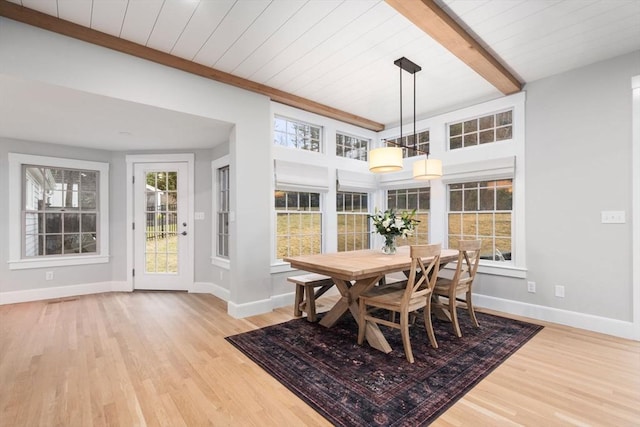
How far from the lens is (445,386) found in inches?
82.1

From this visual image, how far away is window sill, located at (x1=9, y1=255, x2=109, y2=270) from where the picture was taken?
414 cm

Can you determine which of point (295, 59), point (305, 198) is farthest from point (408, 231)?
point (295, 59)

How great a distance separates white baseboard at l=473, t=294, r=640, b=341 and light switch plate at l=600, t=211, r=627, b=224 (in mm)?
958

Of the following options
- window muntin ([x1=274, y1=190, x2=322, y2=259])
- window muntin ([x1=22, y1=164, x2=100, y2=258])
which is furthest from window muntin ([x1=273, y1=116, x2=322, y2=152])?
window muntin ([x1=22, y1=164, x2=100, y2=258])

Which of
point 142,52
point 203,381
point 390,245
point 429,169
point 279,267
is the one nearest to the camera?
point 203,381

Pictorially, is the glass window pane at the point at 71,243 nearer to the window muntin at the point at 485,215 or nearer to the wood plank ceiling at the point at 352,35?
the wood plank ceiling at the point at 352,35

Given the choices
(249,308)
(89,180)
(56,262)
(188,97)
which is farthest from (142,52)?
(56,262)

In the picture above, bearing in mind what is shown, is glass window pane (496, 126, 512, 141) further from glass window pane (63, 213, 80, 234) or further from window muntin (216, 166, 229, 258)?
glass window pane (63, 213, 80, 234)

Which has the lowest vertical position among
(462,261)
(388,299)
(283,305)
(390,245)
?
(283,305)

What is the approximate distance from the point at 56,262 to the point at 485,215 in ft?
19.7

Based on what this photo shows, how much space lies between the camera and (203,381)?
217cm

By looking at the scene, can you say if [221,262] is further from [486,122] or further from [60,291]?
[486,122]

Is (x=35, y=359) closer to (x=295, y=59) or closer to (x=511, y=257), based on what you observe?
(x=295, y=59)

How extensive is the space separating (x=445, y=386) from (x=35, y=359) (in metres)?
3.20
